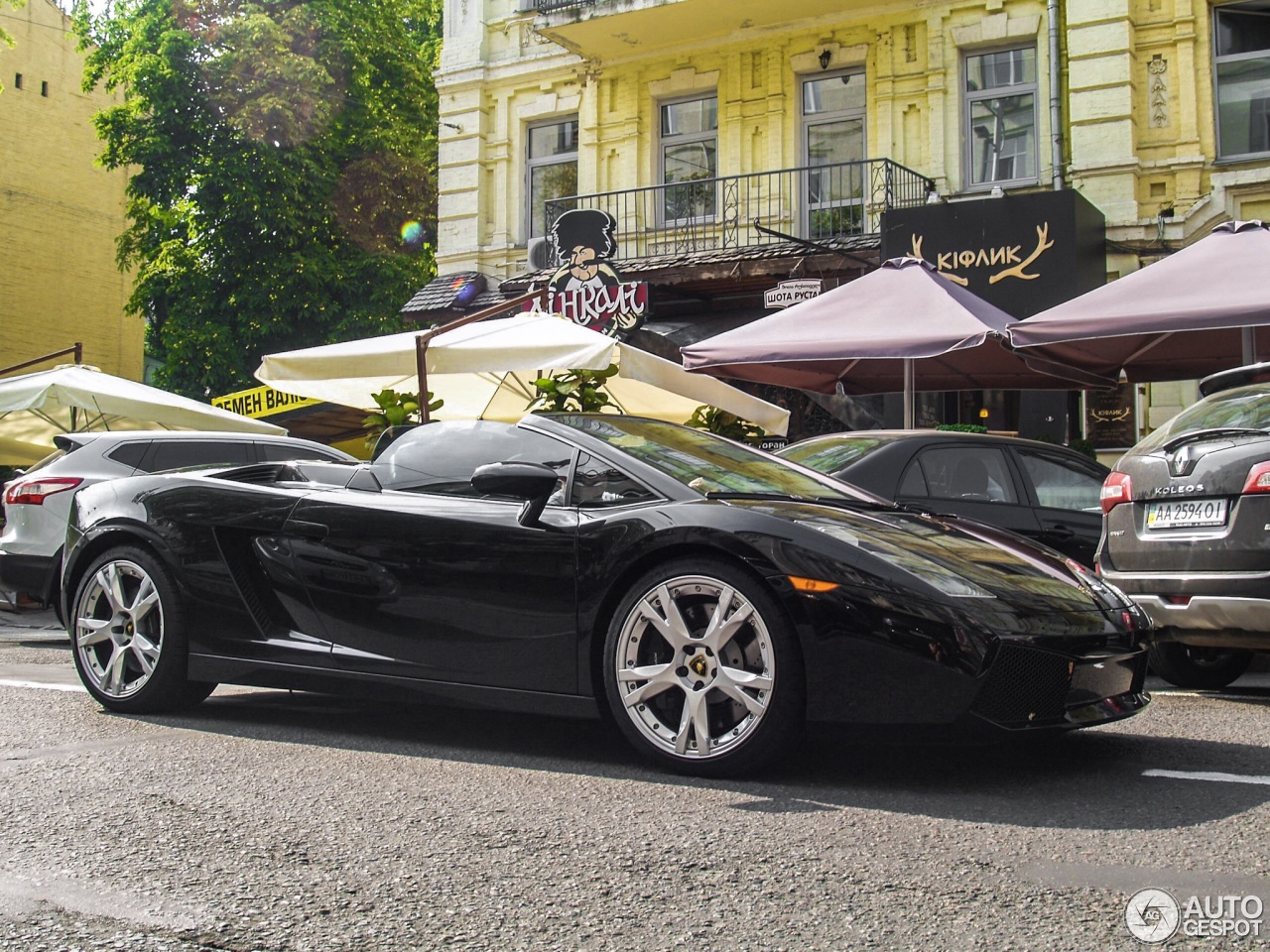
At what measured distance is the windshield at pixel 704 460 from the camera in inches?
186

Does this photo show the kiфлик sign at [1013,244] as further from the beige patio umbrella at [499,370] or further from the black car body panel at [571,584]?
the black car body panel at [571,584]

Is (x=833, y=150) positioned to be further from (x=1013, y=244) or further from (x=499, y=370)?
(x=499, y=370)

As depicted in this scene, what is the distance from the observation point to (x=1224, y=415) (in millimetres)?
6188

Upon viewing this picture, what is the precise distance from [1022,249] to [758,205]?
189 inches

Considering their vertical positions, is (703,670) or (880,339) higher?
(880,339)

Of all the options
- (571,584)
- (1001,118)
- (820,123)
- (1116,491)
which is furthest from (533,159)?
(571,584)

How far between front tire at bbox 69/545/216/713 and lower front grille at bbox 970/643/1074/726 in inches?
126

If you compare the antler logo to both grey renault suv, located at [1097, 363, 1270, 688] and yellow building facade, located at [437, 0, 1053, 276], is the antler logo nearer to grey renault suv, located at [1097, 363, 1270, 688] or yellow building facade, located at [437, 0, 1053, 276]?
yellow building facade, located at [437, 0, 1053, 276]

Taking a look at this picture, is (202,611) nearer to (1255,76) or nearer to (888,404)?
(888,404)

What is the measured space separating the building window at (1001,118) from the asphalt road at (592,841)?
12978 mm

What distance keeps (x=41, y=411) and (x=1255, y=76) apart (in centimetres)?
1446

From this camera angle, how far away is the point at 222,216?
2820 cm

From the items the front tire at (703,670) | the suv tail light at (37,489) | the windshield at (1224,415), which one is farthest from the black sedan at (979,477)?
the suv tail light at (37,489)

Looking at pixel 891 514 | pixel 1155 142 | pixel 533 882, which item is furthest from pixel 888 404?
pixel 533 882
